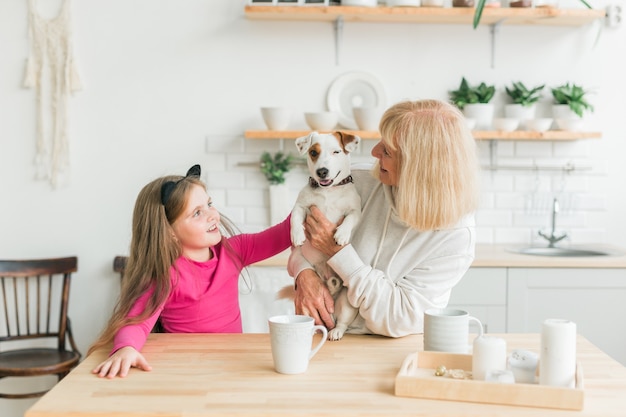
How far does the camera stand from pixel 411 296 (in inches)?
72.6

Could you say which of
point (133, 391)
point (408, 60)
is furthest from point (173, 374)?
point (408, 60)

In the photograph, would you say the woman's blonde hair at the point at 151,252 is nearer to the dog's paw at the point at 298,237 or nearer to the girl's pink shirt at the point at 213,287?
the girl's pink shirt at the point at 213,287

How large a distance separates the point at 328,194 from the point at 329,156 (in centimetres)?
11

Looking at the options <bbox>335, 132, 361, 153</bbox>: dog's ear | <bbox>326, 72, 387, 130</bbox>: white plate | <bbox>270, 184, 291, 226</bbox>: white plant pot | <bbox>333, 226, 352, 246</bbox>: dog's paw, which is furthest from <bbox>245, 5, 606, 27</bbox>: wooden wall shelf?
<bbox>333, 226, 352, 246</bbox>: dog's paw

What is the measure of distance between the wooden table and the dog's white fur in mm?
251

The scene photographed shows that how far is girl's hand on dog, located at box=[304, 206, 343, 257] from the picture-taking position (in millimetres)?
1951

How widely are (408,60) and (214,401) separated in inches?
105

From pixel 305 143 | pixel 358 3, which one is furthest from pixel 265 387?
pixel 358 3

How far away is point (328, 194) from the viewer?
2025 millimetres

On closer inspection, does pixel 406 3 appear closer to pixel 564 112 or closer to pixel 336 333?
pixel 564 112

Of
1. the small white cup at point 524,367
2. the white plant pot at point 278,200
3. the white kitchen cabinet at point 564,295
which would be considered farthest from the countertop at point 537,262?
the small white cup at point 524,367

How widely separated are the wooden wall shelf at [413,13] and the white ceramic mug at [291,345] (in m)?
2.21

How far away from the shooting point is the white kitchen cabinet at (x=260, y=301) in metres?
3.11

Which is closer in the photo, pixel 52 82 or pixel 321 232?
pixel 321 232
